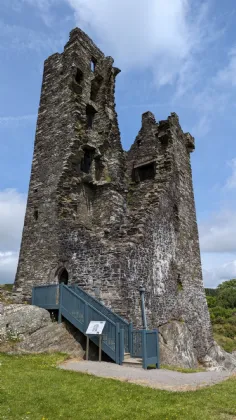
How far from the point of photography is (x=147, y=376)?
10266 millimetres

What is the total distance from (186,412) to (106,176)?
1639 centimetres

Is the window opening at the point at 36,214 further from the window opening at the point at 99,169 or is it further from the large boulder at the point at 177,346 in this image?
the large boulder at the point at 177,346

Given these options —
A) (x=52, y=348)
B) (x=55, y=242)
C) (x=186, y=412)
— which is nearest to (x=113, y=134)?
(x=55, y=242)

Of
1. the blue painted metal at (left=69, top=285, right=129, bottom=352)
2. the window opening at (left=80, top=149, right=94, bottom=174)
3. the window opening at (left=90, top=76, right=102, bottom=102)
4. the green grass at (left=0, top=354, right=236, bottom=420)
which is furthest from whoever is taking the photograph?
the window opening at (left=90, top=76, right=102, bottom=102)

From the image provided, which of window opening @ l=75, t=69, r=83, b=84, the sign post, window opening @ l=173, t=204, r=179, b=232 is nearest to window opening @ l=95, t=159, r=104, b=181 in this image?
window opening @ l=173, t=204, r=179, b=232

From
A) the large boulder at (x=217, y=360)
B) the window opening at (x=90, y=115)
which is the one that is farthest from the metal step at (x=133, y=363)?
the window opening at (x=90, y=115)

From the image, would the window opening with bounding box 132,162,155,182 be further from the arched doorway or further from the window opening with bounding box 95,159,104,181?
the arched doorway

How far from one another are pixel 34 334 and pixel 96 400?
20.8 ft

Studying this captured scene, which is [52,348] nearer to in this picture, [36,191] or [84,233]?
[84,233]

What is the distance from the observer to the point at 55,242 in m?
17.8

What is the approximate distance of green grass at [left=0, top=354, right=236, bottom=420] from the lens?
268 inches

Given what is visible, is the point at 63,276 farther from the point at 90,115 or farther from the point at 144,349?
the point at 90,115

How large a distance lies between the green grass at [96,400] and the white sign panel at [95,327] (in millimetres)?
2161

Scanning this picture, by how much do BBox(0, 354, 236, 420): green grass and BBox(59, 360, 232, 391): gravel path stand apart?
62cm
